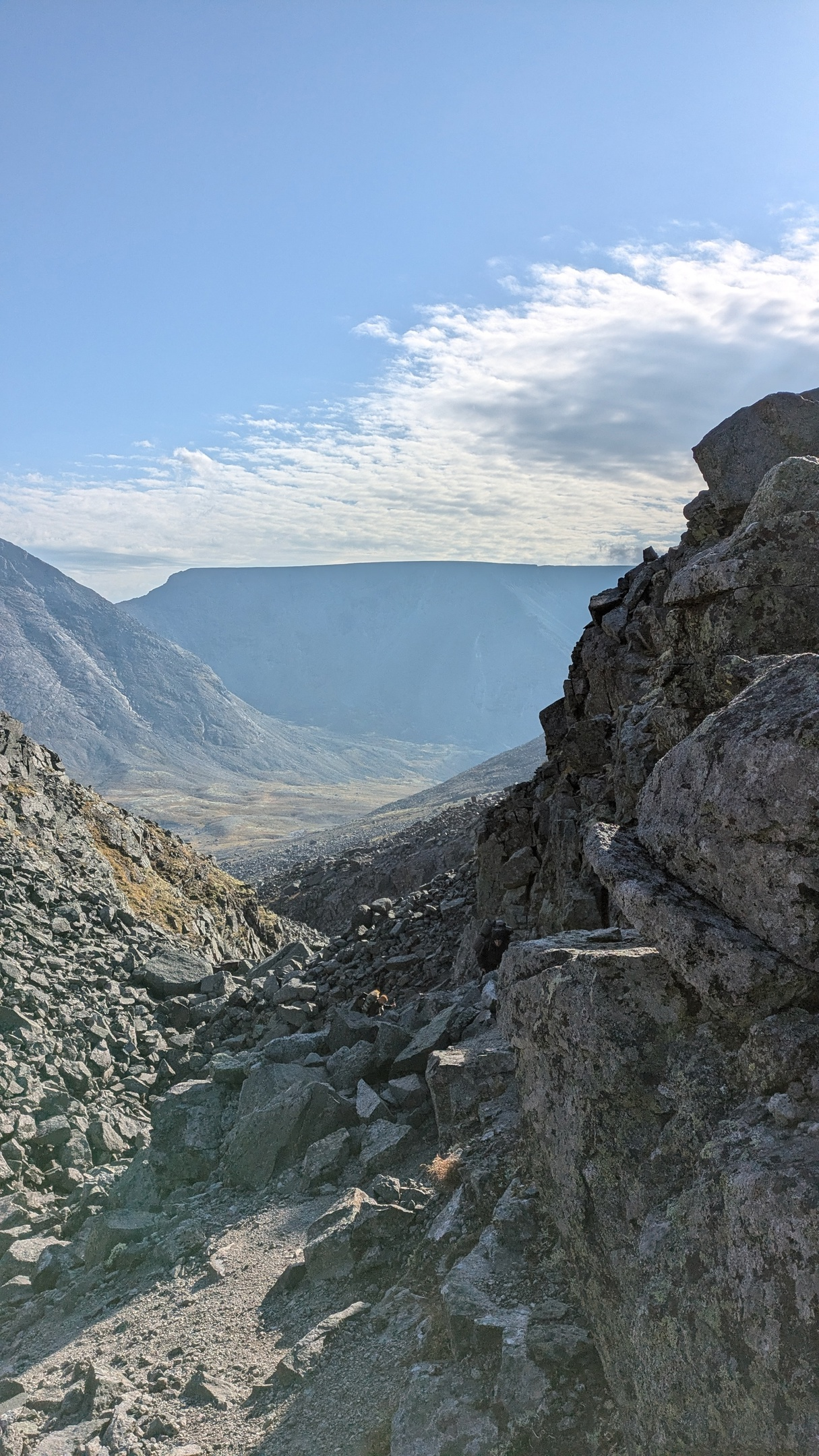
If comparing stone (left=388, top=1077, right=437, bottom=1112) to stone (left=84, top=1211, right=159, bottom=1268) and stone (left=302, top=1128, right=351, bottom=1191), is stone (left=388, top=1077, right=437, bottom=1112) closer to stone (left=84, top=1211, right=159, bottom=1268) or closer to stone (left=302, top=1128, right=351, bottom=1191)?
stone (left=302, top=1128, right=351, bottom=1191)

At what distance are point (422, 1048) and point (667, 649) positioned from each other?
6.54 metres

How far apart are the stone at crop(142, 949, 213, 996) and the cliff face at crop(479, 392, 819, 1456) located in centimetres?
1158

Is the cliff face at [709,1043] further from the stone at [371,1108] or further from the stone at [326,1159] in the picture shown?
the stone at [326,1159]

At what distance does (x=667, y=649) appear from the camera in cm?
949

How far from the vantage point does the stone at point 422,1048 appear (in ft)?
40.3

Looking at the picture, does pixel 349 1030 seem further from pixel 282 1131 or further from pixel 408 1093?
pixel 408 1093

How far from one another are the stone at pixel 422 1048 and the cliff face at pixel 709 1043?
4.60 metres

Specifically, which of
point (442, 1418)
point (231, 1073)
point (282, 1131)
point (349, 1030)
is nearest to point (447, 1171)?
point (442, 1418)

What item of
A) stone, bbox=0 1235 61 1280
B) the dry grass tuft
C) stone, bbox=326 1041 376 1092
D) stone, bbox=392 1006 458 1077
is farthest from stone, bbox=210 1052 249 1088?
the dry grass tuft

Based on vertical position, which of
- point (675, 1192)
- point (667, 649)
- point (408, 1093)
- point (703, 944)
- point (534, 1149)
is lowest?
point (408, 1093)

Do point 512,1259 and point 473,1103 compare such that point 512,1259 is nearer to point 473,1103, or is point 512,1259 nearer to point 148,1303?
point 473,1103

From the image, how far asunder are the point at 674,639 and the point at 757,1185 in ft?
18.4

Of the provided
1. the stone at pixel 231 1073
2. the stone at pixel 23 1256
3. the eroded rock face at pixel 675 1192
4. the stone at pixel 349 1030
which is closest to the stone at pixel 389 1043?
the stone at pixel 349 1030

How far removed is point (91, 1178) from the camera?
12492 mm
